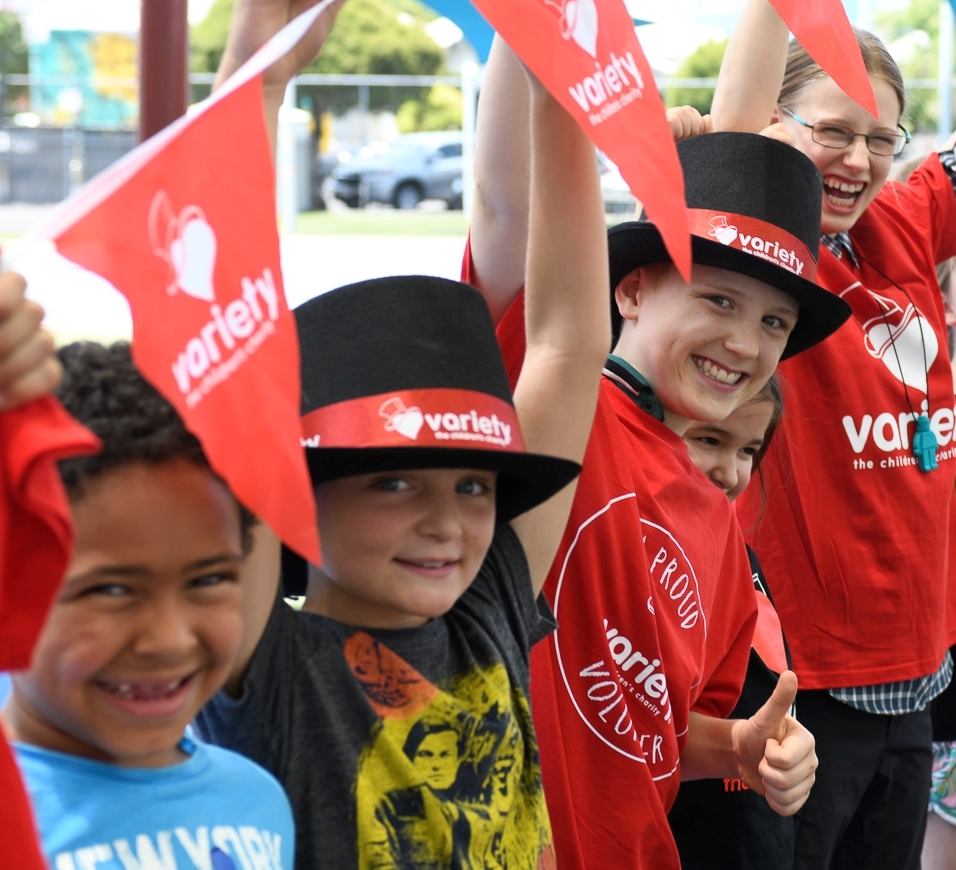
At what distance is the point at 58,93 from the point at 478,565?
27181mm

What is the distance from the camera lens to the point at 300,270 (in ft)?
46.8

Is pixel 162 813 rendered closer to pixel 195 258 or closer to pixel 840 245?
pixel 195 258

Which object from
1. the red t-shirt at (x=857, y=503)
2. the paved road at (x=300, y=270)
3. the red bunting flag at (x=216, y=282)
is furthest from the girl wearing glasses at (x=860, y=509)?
the paved road at (x=300, y=270)

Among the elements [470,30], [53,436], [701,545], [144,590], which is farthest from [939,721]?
[53,436]

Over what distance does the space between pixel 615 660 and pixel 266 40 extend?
3.25 feet

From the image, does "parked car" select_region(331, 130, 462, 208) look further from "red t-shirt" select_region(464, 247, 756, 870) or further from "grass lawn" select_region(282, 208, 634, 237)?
"red t-shirt" select_region(464, 247, 756, 870)

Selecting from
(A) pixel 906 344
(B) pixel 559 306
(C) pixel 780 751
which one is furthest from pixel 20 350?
(A) pixel 906 344

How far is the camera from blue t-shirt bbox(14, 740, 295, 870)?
1211 millimetres

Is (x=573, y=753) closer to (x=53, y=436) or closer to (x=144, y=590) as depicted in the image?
(x=144, y=590)

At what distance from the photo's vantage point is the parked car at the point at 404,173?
24656mm

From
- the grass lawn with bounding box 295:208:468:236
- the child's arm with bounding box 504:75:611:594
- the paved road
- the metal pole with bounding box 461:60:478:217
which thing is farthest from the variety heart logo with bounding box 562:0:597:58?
the metal pole with bounding box 461:60:478:217

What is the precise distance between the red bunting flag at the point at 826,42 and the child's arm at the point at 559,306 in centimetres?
53

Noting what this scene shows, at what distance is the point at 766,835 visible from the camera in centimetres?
231

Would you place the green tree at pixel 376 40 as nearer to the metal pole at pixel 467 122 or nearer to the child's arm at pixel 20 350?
the metal pole at pixel 467 122
